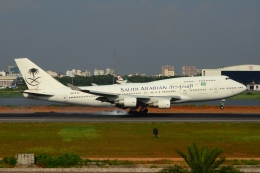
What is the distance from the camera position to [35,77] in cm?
5728

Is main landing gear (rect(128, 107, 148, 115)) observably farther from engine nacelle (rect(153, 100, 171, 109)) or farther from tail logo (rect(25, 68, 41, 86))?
tail logo (rect(25, 68, 41, 86))

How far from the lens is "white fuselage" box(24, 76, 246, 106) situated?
56.2m

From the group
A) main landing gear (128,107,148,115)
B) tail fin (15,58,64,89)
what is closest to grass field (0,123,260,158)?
main landing gear (128,107,148,115)

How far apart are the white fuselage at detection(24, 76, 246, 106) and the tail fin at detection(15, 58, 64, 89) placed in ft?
2.11

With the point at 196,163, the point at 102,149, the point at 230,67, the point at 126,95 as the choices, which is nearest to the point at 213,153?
Result: the point at 196,163

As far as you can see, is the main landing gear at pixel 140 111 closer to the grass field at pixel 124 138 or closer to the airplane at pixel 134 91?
the airplane at pixel 134 91

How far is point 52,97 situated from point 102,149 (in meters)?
24.4

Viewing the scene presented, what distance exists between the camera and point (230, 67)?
173125 millimetres

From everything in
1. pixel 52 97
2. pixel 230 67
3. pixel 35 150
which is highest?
pixel 230 67

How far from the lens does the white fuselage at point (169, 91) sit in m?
56.2

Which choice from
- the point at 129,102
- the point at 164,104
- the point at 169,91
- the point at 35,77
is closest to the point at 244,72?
the point at 169,91

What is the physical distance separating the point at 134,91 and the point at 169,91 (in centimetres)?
370

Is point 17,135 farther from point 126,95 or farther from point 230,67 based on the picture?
point 230,67

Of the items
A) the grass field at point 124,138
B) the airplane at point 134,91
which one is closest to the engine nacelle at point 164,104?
the airplane at point 134,91
